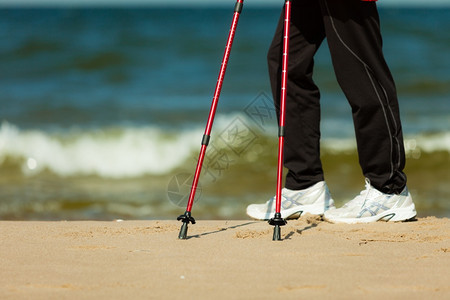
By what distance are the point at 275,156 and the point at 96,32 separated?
339 inches

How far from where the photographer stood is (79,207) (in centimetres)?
556

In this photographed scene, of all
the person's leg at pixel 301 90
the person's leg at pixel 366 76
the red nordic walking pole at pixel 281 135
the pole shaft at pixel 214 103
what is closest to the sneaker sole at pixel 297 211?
the person's leg at pixel 301 90

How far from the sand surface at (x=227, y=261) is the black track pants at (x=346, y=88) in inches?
11.5

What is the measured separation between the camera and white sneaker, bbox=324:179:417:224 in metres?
3.29

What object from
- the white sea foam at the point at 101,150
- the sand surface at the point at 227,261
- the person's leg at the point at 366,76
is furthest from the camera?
the white sea foam at the point at 101,150

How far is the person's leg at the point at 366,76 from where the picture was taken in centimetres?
302

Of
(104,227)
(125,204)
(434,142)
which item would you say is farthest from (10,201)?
(434,142)

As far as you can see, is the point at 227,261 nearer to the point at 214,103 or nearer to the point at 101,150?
the point at 214,103

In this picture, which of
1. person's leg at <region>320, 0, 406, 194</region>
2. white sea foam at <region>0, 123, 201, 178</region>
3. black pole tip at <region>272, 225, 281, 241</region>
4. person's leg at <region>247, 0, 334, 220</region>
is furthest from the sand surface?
white sea foam at <region>0, 123, 201, 178</region>

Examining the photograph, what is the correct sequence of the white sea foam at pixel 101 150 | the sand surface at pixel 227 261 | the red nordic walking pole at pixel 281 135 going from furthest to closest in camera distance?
the white sea foam at pixel 101 150 < the red nordic walking pole at pixel 281 135 < the sand surface at pixel 227 261

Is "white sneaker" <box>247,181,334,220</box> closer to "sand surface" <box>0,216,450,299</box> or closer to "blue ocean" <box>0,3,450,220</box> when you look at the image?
"sand surface" <box>0,216,450,299</box>

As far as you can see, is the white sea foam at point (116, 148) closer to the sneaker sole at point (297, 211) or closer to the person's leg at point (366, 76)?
the sneaker sole at point (297, 211)

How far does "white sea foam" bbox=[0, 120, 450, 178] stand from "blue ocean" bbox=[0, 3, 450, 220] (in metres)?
0.01

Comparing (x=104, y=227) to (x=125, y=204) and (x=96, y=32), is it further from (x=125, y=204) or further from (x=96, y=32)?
(x=96, y=32)
